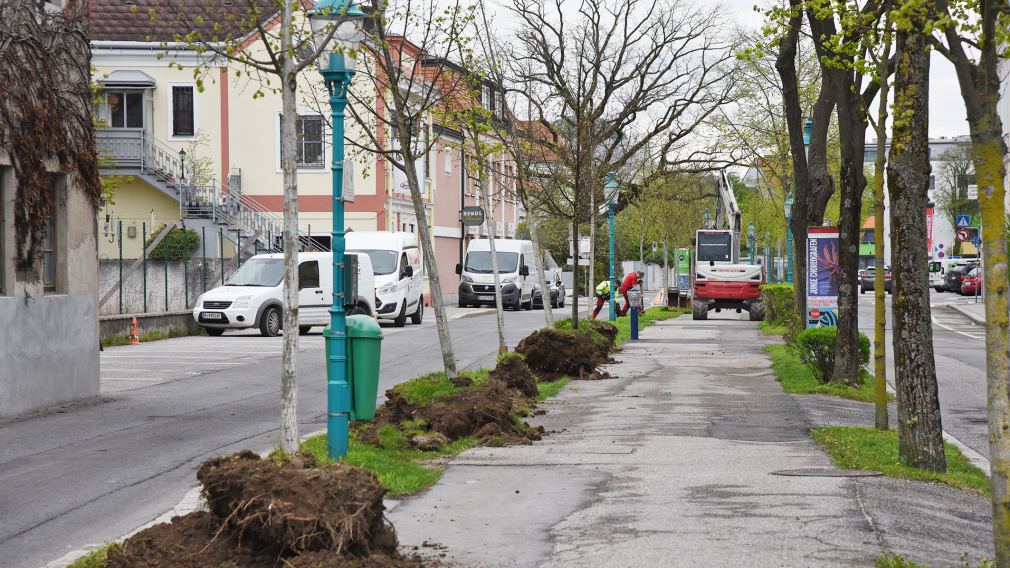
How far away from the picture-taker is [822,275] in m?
18.8

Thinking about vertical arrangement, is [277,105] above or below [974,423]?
above

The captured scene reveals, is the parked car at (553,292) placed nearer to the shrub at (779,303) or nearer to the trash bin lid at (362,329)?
the shrub at (779,303)

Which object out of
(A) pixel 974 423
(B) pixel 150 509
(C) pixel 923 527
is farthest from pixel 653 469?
(A) pixel 974 423

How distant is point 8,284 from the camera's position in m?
15.6

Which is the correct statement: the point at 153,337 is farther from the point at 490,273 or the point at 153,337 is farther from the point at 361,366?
the point at 490,273

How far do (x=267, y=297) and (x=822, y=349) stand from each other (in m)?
15.9

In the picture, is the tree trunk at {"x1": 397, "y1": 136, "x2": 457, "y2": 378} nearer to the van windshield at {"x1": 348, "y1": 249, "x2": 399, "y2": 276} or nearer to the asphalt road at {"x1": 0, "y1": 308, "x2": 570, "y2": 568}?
the asphalt road at {"x1": 0, "y1": 308, "x2": 570, "y2": 568}

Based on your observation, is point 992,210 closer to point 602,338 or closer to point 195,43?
point 195,43

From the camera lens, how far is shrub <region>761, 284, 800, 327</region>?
3128 cm

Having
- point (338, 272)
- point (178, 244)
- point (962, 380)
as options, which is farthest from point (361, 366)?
point (178, 244)

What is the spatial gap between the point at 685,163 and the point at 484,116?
21.2 m

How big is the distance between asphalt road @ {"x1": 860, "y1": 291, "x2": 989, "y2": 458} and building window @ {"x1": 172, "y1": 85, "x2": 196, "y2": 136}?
2282 centimetres

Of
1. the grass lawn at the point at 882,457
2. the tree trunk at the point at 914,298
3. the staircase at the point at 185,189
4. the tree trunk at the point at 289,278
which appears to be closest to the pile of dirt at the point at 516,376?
the grass lawn at the point at 882,457

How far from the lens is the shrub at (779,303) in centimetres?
3128
